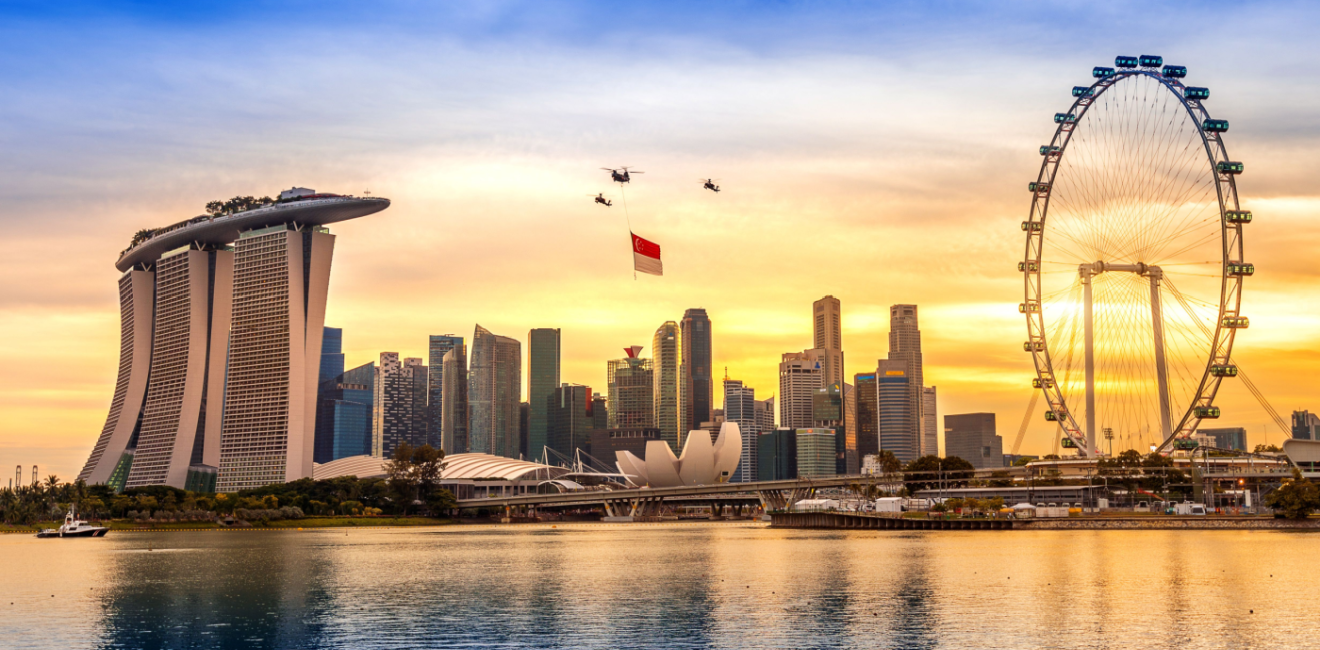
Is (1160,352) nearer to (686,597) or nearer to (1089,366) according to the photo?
(1089,366)

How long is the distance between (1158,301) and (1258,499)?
45.2 meters

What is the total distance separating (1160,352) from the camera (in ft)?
453

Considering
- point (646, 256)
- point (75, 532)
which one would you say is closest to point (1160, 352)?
point (646, 256)

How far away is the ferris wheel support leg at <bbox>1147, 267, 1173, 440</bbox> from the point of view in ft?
434

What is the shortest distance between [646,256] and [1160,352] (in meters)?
90.1

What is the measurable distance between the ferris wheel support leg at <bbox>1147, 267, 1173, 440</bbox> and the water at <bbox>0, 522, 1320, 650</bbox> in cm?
3489

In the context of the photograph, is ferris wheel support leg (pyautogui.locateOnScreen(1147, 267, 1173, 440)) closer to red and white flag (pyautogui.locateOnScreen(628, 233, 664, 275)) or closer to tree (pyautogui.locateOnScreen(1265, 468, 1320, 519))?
tree (pyautogui.locateOnScreen(1265, 468, 1320, 519))

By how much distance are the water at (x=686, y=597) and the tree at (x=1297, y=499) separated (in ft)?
98.2

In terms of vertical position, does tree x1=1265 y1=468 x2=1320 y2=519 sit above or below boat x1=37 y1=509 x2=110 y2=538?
above

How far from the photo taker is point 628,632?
48.8 metres

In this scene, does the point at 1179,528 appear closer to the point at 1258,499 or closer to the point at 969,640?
the point at 1258,499

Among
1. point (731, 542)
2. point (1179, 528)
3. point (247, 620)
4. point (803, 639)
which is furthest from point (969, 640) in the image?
point (1179, 528)

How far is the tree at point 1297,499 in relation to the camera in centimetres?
13025

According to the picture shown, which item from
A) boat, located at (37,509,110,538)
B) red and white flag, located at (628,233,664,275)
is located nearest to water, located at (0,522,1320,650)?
red and white flag, located at (628,233,664,275)
